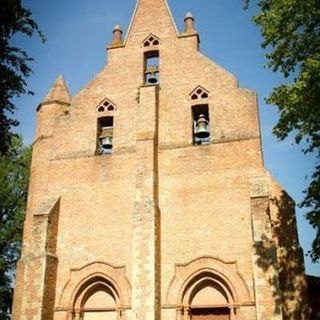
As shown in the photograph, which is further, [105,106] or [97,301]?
[105,106]

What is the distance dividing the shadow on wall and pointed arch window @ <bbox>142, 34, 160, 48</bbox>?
32.7ft

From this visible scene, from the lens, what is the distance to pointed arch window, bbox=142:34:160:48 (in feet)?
73.6

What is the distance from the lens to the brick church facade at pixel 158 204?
16484mm

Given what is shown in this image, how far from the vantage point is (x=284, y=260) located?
16.5 m

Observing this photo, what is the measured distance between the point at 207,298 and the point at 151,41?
12.7 meters

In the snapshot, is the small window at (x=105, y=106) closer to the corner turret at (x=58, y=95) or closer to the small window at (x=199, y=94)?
the corner turret at (x=58, y=95)

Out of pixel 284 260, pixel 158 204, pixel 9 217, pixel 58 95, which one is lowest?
pixel 284 260

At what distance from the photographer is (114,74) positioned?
22094 millimetres

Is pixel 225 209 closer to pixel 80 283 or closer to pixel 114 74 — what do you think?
pixel 80 283

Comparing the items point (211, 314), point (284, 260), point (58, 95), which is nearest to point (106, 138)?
point (58, 95)

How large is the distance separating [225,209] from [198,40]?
9.03m

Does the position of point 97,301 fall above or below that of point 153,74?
below

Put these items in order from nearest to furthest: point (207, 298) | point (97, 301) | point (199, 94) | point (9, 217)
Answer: point (207, 298) → point (97, 301) → point (199, 94) → point (9, 217)

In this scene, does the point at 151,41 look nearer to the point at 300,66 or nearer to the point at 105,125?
the point at 105,125
